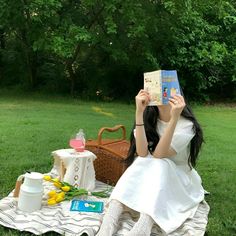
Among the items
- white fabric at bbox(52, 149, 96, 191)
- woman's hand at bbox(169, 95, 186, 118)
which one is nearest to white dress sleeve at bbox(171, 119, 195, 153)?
woman's hand at bbox(169, 95, 186, 118)

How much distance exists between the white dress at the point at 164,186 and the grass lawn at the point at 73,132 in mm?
287

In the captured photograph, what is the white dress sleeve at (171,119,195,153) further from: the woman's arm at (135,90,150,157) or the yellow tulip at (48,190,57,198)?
the yellow tulip at (48,190,57,198)

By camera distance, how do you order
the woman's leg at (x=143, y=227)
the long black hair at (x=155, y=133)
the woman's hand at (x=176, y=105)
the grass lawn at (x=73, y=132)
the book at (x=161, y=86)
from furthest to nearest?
1. the grass lawn at (x=73, y=132)
2. the long black hair at (x=155, y=133)
3. the book at (x=161, y=86)
4. the woman's hand at (x=176, y=105)
5. the woman's leg at (x=143, y=227)

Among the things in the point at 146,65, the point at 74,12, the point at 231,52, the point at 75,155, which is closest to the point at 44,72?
the point at 74,12

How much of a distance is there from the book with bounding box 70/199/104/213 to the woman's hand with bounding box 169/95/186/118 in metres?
0.92

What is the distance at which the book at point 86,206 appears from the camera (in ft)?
11.1

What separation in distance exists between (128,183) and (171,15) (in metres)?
9.13

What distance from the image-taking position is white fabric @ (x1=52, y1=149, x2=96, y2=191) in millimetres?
3838

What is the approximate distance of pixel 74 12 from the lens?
11922mm

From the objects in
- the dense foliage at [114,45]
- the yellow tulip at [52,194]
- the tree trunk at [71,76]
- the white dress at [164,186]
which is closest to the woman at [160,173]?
the white dress at [164,186]

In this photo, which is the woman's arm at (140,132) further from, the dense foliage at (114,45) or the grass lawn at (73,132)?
the dense foliage at (114,45)

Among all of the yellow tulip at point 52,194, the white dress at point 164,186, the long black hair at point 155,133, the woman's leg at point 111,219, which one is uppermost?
the long black hair at point 155,133

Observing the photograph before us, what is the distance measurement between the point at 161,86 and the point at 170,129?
1.09 ft

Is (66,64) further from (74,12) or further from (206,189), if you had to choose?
(206,189)
